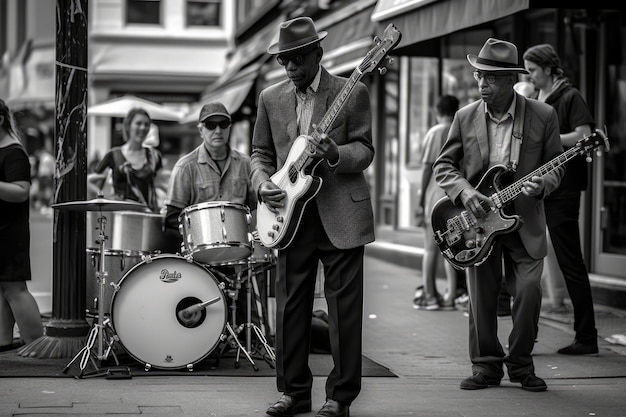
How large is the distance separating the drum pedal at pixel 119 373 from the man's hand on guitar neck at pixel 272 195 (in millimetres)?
1799

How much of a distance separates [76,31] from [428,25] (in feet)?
12.1

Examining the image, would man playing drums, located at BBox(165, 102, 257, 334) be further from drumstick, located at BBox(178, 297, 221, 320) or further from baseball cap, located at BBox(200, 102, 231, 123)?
drumstick, located at BBox(178, 297, 221, 320)

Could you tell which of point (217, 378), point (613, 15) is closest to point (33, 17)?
point (613, 15)

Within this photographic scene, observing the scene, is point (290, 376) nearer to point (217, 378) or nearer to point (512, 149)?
point (217, 378)

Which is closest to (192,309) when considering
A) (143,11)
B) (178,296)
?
(178,296)

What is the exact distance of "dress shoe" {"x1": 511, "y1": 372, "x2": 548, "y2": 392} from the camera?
22.1 ft

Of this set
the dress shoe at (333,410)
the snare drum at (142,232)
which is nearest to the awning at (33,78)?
the snare drum at (142,232)

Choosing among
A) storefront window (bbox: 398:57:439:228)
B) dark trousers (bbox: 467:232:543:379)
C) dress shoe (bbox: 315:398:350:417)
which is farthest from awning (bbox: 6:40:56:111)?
dress shoe (bbox: 315:398:350:417)

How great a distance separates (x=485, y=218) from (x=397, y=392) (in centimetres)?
116

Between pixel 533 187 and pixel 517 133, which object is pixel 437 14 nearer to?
pixel 517 133

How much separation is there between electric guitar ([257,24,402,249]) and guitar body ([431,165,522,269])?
4.26ft

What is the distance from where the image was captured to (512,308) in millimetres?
6887

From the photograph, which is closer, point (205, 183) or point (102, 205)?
point (102, 205)

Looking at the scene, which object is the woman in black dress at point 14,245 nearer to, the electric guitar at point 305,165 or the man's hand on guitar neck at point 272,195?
the man's hand on guitar neck at point 272,195
